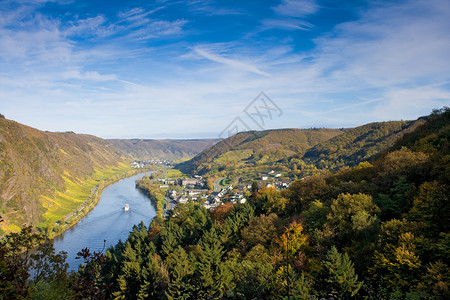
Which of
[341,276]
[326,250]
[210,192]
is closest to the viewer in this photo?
[341,276]

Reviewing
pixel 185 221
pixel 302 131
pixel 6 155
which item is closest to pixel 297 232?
pixel 185 221

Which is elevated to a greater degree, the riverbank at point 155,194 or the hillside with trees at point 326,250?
the hillside with trees at point 326,250

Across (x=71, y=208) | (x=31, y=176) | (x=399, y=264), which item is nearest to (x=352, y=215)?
(x=399, y=264)

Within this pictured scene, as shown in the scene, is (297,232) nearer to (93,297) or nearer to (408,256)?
(408,256)

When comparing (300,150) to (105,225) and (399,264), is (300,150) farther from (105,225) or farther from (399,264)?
(399,264)

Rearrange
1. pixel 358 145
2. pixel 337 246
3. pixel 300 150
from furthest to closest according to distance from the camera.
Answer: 1. pixel 300 150
2. pixel 358 145
3. pixel 337 246

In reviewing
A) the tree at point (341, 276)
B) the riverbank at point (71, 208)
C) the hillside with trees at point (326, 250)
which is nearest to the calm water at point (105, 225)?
the riverbank at point (71, 208)

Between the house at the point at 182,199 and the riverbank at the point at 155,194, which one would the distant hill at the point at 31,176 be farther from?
the house at the point at 182,199
